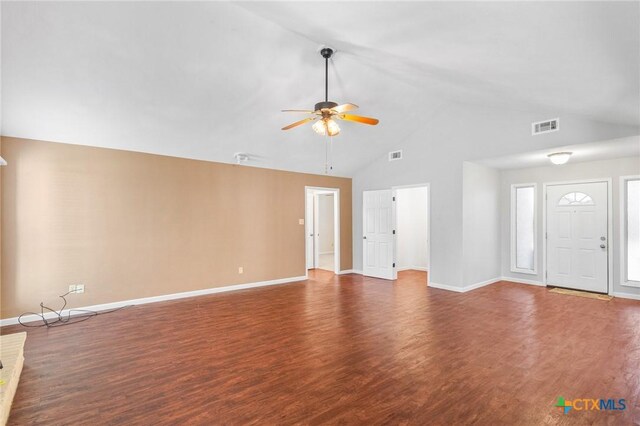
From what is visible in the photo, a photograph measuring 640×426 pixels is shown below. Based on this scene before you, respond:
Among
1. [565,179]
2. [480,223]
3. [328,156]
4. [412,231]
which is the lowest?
[412,231]

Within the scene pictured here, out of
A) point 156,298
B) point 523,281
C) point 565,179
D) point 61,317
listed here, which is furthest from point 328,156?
point 61,317

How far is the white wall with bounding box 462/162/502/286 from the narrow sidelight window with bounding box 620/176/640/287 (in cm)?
197

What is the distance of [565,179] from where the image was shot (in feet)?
19.3

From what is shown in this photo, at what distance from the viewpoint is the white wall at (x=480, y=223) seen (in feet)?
18.9

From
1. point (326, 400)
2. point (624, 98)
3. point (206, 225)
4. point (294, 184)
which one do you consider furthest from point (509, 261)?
point (206, 225)

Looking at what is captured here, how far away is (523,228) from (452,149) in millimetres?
2495

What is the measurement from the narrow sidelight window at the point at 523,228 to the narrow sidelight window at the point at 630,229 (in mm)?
1333

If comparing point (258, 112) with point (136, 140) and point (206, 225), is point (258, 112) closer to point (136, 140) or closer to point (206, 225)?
point (136, 140)

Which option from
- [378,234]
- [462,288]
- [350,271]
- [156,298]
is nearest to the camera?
[156,298]

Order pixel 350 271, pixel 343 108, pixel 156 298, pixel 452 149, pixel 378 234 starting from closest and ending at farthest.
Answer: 1. pixel 343 108
2. pixel 156 298
3. pixel 452 149
4. pixel 378 234
5. pixel 350 271

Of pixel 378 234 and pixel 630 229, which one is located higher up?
pixel 630 229

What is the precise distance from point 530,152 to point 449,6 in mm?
3808

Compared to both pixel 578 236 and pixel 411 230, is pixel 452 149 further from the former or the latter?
pixel 411 230

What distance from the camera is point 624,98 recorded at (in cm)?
304
